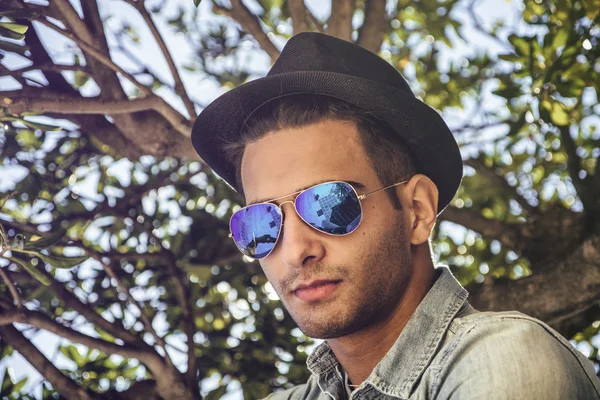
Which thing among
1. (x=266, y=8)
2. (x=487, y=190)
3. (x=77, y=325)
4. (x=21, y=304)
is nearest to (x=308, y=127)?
(x=21, y=304)

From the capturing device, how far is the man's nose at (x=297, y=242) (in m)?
2.43

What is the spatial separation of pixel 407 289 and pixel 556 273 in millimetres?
1201

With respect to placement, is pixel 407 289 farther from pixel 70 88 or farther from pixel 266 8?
pixel 266 8

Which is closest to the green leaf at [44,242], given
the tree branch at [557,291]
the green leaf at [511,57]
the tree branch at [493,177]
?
the tree branch at [557,291]

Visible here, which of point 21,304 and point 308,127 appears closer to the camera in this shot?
point 308,127

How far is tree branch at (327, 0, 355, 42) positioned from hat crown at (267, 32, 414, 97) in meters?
0.86

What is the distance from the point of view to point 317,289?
95.3 inches

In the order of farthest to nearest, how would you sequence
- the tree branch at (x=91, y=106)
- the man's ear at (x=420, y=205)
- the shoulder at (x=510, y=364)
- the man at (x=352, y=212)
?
the tree branch at (x=91, y=106), the man's ear at (x=420, y=205), the man at (x=352, y=212), the shoulder at (x=510, y=364)

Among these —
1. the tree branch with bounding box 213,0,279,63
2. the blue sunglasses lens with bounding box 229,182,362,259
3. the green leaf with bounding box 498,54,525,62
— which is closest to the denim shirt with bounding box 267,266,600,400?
the blue sunglasses lens with bounding box 229,182,362,259

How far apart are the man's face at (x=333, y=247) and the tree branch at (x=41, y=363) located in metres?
1.25

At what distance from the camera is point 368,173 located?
2582 mm

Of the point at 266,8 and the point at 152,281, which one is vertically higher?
the point at 266,8

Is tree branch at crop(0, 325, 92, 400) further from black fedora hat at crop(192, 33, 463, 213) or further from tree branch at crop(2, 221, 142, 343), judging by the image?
black fedora hat at crop(192, 33, 463, 213)

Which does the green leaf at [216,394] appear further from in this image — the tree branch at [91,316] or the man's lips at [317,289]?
the man's lips at [317,289]
